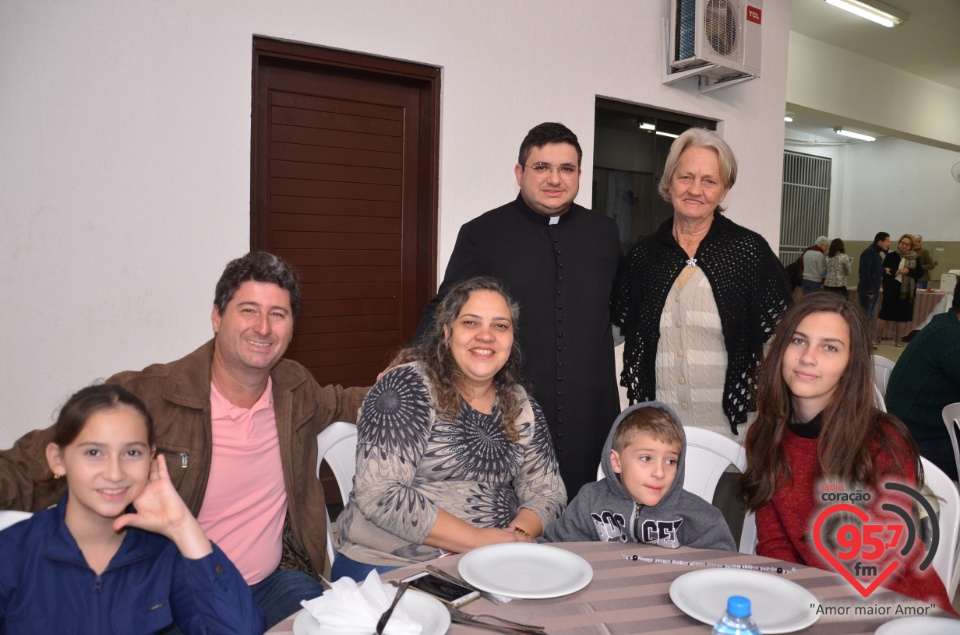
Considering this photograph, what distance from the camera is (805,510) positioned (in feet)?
6.08

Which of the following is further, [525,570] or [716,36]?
[716,36]

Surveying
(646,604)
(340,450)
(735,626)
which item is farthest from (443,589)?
(340,450)

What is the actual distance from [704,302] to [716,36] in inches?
127

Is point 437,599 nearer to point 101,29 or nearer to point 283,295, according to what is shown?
point 283,295

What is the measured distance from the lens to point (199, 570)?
141 centimetres

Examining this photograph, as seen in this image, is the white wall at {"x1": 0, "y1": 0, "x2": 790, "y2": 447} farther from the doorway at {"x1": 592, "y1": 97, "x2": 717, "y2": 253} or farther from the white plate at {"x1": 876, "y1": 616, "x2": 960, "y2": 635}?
the white plate at {"x1": 876, "y1": 616, "x2": 960, "y2": 635}

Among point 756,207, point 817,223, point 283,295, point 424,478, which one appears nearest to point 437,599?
point 424,478

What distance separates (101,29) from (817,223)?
52.1 feet

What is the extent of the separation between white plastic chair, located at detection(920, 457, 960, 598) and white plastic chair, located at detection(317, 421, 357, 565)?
5.29ft

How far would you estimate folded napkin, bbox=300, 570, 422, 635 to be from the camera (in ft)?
3.74

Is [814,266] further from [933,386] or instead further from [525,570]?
[525,570]

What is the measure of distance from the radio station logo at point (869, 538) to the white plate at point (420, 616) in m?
0.88

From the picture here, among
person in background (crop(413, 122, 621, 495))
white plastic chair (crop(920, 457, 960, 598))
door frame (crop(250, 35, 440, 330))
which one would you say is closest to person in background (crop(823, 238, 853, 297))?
door frame (crop(250, 35, 440, 330))

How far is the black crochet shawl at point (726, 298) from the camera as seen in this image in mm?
2469
